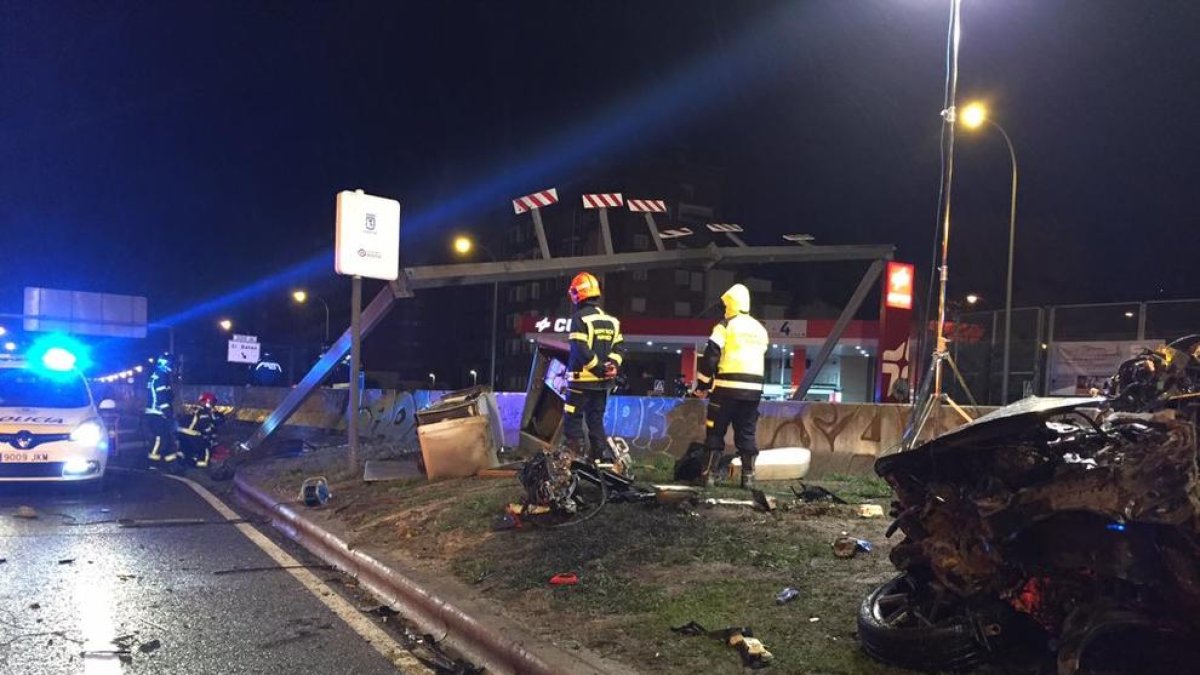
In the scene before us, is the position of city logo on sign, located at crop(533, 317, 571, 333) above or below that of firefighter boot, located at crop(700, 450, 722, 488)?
above

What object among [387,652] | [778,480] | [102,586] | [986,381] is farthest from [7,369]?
[986,381]

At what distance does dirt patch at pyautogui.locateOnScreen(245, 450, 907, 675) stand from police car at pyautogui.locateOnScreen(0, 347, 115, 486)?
3841mm

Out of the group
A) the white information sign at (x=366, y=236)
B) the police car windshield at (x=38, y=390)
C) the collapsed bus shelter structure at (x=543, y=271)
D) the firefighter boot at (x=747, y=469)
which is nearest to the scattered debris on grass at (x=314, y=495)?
the collapsed bus shelter structure at (x=543, y=271)

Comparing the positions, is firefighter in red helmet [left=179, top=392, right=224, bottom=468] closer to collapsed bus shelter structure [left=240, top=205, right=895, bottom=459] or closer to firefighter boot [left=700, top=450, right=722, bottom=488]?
collapsed bus shelter structure [left=240, top=205, right=895, bottom=459]

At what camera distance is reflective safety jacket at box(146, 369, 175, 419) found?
1415 cm

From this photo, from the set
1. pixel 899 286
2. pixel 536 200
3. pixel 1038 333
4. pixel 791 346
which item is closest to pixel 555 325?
pixel 791 346

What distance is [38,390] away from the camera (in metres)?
10.1

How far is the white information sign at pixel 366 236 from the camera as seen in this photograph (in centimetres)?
987

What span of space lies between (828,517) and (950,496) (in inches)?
132

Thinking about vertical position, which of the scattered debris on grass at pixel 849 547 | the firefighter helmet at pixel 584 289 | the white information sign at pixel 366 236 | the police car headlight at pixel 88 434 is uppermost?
the white information sign at pixel 366 236

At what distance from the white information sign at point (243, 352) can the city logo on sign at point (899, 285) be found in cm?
2641

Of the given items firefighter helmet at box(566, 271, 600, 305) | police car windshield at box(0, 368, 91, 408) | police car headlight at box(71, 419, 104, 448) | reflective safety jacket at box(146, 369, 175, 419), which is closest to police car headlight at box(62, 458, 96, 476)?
police car headlight at box(71, 419, 104, 448)

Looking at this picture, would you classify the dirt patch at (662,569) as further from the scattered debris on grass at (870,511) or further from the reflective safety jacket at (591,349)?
the reflective safety jacket at (591,349)

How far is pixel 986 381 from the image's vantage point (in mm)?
27688
